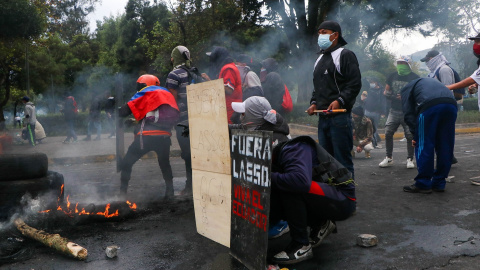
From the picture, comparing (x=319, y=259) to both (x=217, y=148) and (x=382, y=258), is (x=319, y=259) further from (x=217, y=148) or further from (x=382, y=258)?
(x=217, y=148)

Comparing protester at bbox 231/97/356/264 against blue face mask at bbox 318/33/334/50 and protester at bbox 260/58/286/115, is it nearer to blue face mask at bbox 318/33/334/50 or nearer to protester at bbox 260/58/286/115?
blue face mask at bbox 318/33/334/50

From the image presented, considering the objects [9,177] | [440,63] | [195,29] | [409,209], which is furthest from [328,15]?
[9,177]

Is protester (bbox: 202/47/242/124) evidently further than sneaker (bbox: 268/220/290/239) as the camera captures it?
Yes

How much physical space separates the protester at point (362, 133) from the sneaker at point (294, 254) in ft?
20.2

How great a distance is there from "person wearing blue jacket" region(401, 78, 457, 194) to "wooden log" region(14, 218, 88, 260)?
393 centimetres

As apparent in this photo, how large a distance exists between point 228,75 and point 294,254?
2.91 meters

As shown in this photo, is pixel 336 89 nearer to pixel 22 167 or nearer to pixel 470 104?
pixel 22 167

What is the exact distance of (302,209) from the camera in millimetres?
3201

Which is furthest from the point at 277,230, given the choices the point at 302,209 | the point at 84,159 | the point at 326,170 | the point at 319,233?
the point at 84,159

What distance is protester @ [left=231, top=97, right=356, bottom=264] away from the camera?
3.07 meters

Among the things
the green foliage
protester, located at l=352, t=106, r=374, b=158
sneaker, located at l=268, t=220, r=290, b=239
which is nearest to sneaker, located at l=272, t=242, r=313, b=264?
sneaker, located at l=268, t=220, r=290, b=239

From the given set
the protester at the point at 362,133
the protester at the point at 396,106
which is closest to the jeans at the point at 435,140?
the protester at the point at 396,106

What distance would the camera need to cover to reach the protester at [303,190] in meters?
3.07

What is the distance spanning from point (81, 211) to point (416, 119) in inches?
161
